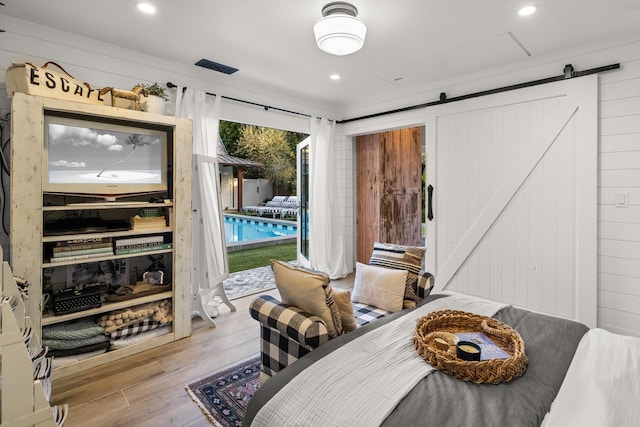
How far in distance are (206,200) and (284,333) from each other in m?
2.07

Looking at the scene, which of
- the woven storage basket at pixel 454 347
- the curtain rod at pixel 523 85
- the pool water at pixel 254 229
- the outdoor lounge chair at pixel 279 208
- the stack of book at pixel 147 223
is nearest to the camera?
the woven storage basket at pixel 454 347

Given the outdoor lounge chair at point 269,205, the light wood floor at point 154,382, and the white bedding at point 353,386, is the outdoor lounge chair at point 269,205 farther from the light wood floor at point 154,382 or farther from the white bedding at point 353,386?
the white bedding at point 353,386

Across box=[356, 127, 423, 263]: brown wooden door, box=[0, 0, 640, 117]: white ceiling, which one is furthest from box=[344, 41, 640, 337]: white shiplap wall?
box=[356, 127, 423, 263]: brown wooden door

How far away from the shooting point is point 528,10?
7.75 feet

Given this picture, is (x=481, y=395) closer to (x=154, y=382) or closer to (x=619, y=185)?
(x=154, y=382)

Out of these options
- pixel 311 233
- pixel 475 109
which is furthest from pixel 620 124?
pixel 311 233

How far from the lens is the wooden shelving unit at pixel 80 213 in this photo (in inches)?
83.0

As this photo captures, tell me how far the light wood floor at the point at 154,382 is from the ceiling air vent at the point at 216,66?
260cm

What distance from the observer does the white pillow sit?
2434 mm

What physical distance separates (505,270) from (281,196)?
9.38 meters

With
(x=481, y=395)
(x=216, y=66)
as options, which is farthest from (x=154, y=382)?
(x=216, y=66)

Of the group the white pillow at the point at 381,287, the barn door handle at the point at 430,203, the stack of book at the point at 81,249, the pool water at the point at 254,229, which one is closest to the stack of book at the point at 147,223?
the stack of book at the point at 81,249

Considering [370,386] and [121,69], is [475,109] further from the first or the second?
[121,69]

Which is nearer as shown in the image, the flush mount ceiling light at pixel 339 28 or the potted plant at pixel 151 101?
the flush mount ceiling light at pixel 339 28
